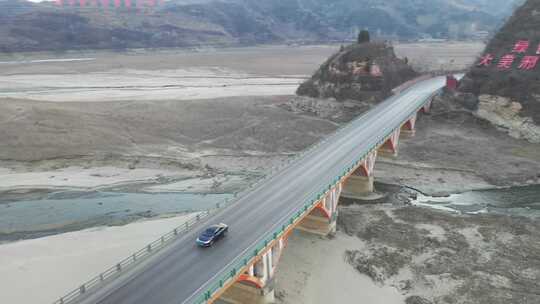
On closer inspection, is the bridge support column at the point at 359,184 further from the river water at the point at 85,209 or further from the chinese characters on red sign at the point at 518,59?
the chinese characters on red sign at the point at 518,59

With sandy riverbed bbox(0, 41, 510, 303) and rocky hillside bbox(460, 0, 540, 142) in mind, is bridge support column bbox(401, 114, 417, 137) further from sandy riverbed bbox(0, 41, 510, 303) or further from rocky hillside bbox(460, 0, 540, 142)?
rocky hillside bbox(460, 0, 540, 142)

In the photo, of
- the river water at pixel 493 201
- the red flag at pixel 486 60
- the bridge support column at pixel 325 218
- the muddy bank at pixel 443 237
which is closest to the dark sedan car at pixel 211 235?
the muddy bank at pixel 443 237

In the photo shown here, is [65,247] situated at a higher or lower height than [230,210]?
lower

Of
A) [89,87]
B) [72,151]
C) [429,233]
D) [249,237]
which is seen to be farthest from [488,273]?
[89,87]

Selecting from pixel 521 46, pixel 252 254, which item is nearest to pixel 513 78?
pixel 521 46

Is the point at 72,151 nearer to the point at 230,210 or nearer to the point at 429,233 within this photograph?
the point at 230,210

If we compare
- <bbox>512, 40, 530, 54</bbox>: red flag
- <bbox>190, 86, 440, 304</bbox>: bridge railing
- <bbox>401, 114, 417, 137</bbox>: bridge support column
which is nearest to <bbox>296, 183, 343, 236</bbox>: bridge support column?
<bbox>190, 86, 440, 304</bbox>: bridge railing
